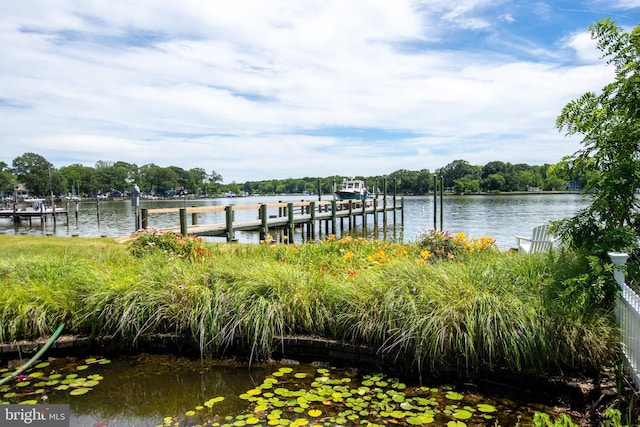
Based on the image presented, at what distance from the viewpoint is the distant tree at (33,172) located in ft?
355

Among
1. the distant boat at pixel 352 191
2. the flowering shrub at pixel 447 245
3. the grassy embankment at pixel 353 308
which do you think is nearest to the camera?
the grassy embankment at pixel 353 308

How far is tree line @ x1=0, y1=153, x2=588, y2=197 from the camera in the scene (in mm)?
110938

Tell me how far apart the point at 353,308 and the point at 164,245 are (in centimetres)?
482

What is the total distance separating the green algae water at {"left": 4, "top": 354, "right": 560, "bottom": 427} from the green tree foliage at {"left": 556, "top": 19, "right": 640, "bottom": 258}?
5.81 ft

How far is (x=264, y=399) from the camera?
4.05 meters

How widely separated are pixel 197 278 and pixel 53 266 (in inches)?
106

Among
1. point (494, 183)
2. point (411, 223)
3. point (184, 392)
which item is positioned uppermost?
point (494, 183)

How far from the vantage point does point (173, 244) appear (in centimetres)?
831

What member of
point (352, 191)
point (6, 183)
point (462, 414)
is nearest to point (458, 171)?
point (352, 191)

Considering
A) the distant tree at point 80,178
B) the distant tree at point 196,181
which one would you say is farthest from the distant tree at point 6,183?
the distant tree at point 196,181

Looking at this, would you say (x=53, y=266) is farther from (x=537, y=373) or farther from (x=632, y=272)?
(x=632, y=272)

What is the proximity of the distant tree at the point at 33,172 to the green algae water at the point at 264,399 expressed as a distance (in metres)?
116

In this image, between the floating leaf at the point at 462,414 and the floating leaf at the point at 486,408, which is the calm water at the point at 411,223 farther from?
the floating leaf at the point at 462,414

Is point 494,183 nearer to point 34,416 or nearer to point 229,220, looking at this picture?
point 229,220
